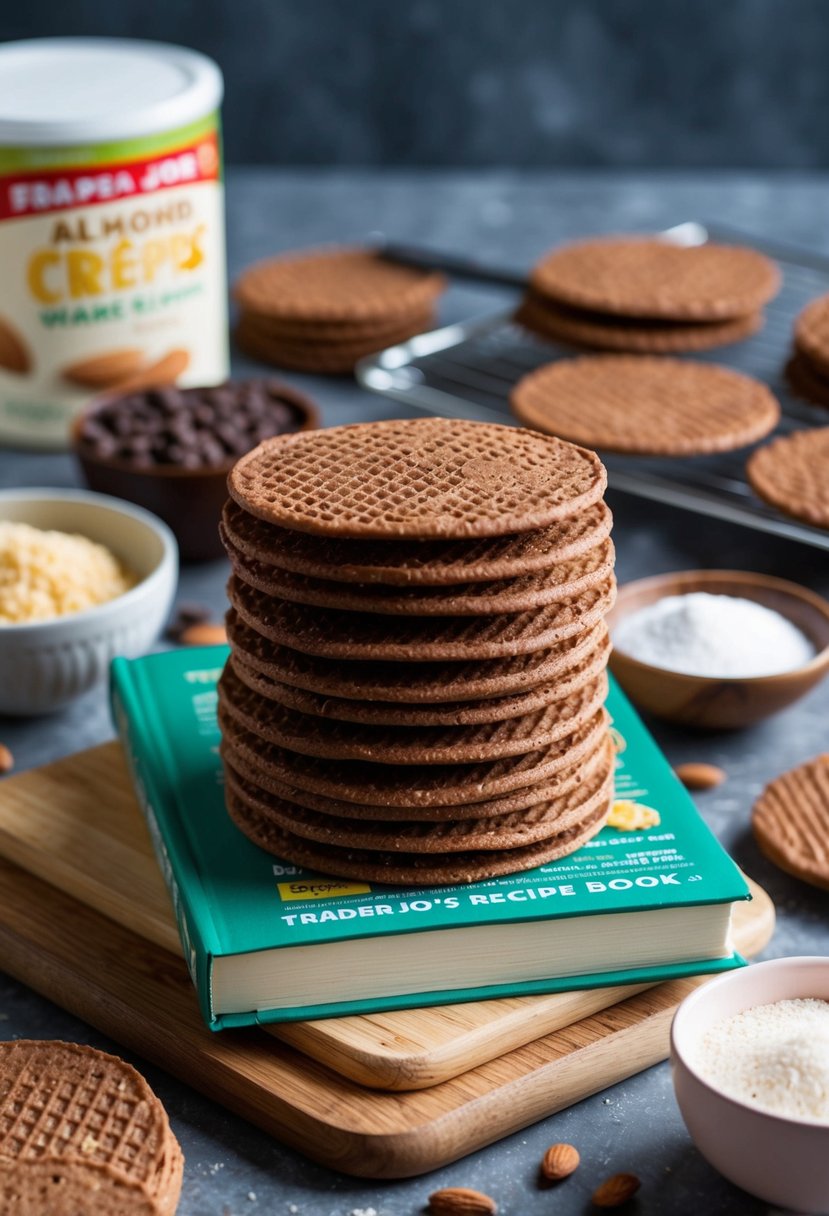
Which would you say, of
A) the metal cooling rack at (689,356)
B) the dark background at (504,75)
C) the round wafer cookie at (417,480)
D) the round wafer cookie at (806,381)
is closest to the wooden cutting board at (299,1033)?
the round wafer cookie at (417,480)

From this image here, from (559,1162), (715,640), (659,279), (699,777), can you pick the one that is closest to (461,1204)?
(559,1162)

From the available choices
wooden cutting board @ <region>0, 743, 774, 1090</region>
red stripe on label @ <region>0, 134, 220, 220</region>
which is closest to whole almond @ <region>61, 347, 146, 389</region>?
red stripe on label @ <region>0, 134, 220, 220</region>

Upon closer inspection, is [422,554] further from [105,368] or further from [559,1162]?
[105,368]

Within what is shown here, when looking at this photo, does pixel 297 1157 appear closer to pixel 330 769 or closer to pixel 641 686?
pixel 330 769

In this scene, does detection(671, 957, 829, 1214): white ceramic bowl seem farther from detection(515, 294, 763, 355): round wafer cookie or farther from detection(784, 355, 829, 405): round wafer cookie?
detection(515, 294, 763, 355): round wafer cookie

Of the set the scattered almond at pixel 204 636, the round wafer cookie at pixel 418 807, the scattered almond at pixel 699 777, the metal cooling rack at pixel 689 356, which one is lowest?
the scattered almond at pixel 204 636

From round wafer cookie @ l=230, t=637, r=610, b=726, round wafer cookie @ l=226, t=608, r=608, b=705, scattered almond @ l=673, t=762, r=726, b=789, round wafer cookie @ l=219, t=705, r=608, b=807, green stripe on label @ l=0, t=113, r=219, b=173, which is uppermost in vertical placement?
green stripe on label @ l=0, t=113, r=219, b=173

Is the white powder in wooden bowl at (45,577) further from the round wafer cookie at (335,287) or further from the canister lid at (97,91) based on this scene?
the round wafer cookie at (335,287)

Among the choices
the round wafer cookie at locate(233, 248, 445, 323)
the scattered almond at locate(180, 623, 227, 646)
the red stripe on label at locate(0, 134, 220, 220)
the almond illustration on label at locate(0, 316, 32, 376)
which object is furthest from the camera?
the round wafer cookie at locate(233, 248, 445, 323)
